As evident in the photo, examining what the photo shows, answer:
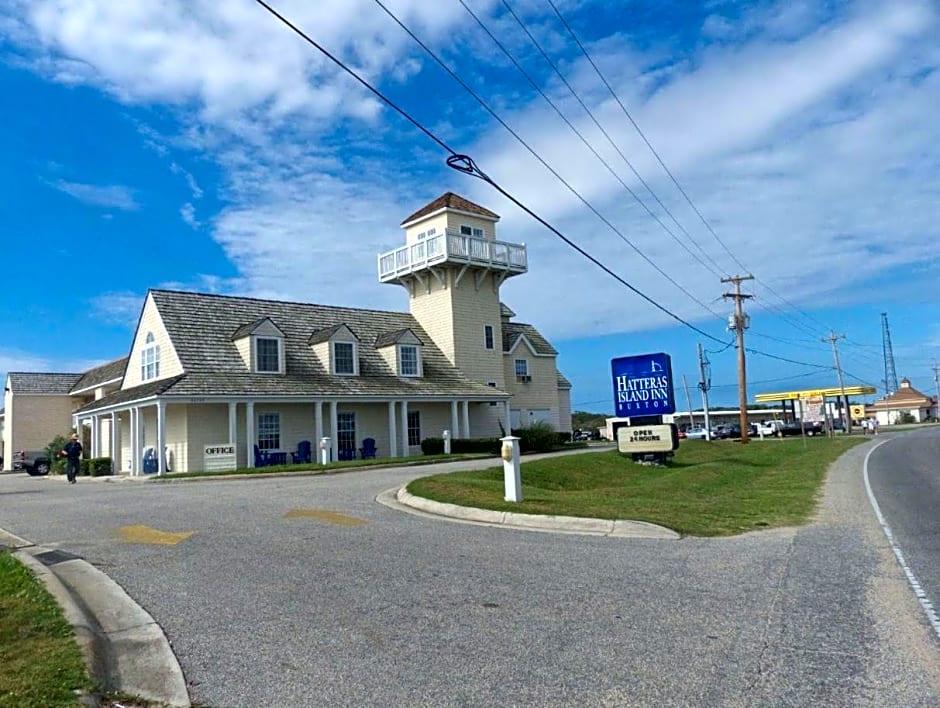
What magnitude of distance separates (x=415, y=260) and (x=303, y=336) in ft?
24.5

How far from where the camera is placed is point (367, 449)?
112 ft

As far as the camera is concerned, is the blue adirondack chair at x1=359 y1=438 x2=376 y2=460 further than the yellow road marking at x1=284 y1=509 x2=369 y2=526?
Yes

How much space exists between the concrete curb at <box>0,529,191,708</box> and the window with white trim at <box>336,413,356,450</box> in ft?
81.8

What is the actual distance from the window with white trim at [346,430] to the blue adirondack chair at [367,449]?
39 cm

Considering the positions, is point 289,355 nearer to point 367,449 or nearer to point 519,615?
point 367,449

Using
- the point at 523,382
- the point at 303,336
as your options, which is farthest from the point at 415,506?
the point at 523,382

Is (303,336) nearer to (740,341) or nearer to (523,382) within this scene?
(523,382)

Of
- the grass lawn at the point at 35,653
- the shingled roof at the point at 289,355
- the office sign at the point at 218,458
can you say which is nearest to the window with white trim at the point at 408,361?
the shingled roof at the point at 289,355

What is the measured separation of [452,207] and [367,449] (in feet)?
40.9

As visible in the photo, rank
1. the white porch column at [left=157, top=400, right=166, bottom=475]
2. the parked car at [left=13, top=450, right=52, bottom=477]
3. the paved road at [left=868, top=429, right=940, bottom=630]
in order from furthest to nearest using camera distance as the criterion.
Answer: the parked car at [left=13, top=450, right=52, bottom=477], the white porch column at [left=157, top=400, right=166, bottom=475], the paved road at [left=868, top=429, right=940, bottom=630]

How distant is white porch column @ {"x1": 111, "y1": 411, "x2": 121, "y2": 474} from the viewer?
108 feet

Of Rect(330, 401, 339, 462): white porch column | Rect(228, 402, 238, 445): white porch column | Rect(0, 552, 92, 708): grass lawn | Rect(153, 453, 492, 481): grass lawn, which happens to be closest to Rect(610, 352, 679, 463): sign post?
Rect(153, 453, 492, 481): grass lawn

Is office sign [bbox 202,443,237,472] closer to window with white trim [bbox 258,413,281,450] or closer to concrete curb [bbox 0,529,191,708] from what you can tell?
window with white trim [bbox 258,413,281,450]

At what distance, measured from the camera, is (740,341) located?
47562 millimetres
